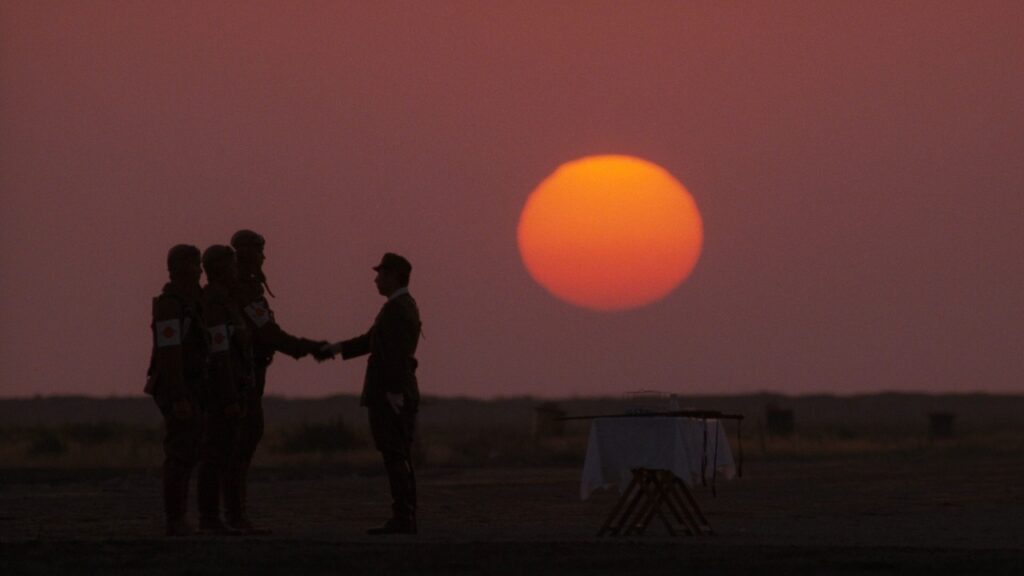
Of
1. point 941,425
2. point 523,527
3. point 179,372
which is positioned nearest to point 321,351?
point 179,372

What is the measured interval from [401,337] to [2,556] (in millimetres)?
3987

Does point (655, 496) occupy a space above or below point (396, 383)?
below

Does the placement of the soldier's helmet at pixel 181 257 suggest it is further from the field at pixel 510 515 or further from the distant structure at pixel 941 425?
the distant structure at pixel 941 425

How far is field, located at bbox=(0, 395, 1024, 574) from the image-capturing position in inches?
598

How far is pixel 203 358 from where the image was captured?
17.8 metres

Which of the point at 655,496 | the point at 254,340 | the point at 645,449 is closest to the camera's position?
the point at 254,340

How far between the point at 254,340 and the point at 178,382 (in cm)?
107

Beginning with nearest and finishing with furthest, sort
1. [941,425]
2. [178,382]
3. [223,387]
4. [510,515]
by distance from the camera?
1. [178,382]
2. [223,387]
3. [510,515]
4. [941,425]

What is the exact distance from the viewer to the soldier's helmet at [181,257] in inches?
693

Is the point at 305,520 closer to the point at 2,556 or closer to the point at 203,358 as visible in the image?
the point at 203,358

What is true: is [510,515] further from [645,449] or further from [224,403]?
[224,403]

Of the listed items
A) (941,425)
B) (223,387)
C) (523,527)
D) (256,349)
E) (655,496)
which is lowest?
(523,527)

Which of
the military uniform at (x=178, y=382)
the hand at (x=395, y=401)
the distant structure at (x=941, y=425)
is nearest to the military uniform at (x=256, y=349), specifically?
the military uniform at (x=178, y=382)

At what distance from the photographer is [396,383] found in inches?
715
